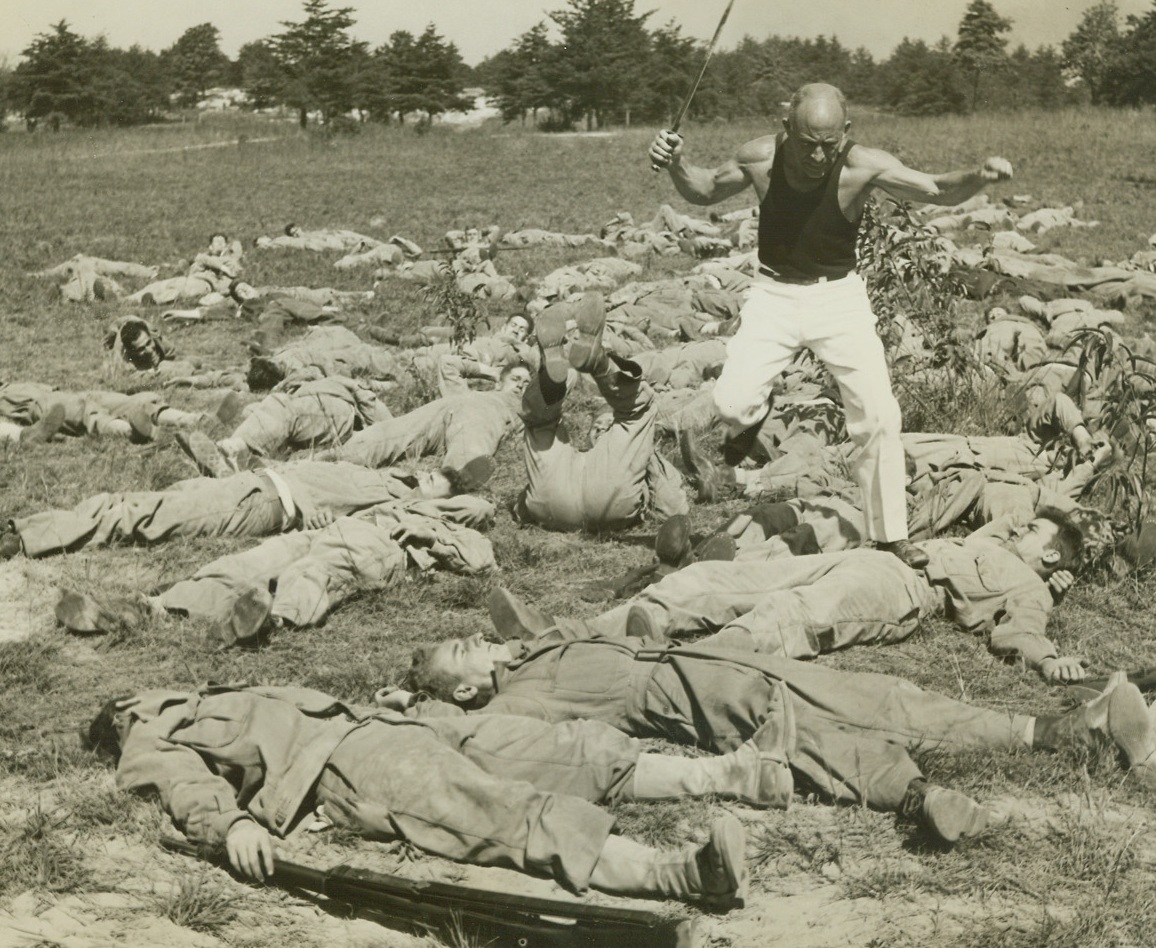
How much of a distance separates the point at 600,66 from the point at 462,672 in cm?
3334

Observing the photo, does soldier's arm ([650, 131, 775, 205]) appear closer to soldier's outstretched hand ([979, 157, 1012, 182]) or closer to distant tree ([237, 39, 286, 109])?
soldier's outstretched hand ([979, 157, 1012, 182])

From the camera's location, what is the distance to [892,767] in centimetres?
384

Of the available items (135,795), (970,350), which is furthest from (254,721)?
(970,350)

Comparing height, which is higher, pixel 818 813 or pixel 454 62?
pixel 454 62

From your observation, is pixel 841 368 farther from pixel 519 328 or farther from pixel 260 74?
pixel 260 74

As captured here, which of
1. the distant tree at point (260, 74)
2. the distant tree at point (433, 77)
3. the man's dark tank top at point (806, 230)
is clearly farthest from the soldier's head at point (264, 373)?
the distant tree at point (433, 77)

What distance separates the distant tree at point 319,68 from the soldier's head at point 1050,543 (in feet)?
100

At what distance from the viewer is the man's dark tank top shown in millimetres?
5520

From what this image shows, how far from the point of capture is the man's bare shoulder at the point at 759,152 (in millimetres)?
5629

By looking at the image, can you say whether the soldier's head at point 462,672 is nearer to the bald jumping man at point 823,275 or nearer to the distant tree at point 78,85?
the bald jumping man at point 823,275

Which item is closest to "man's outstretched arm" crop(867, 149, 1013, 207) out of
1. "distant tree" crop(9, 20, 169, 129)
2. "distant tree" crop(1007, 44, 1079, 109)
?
"distant tree" crop(9, 20, 169, 129)

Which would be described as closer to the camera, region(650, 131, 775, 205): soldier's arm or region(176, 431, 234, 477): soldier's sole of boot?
region(650, 131, 775, 205): soldier's arm

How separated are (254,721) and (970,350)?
5462mm

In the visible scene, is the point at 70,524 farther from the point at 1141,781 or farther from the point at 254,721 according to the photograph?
the point at 1141,781
